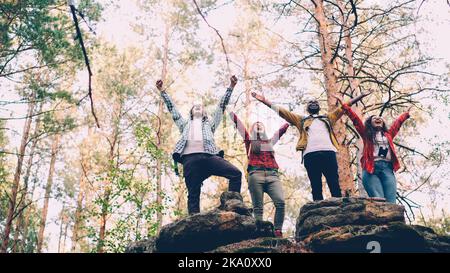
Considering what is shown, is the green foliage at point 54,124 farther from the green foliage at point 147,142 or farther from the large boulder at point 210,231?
the large boulder at point 210,231

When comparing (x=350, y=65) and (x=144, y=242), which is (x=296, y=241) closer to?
(x=144, y=242)

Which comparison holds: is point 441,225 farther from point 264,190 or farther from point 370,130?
point 264,190

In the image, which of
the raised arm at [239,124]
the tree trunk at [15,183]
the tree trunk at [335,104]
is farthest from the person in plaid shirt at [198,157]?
the tree trunk at [15,183]

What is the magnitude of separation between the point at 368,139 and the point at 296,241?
1.73 metres

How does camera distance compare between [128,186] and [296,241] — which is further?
[128,186]

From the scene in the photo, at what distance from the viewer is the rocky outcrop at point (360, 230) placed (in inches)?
175

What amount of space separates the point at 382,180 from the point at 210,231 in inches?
96.6

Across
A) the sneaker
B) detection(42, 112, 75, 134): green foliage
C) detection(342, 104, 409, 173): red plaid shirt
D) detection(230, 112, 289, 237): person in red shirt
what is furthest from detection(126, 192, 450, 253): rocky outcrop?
detection(42, 112, 75, 134): green foliage

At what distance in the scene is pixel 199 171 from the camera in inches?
201

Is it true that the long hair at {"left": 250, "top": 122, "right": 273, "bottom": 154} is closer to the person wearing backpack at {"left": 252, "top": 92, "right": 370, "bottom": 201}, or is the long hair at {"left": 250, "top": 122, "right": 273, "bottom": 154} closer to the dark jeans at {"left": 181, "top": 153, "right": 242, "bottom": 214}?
the person wearing backpack at {"left": 252, "top": 92, "right": 370, "bottom": 201}

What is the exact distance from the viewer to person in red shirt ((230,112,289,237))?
5449 mm

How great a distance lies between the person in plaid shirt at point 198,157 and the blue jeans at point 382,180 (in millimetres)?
1754

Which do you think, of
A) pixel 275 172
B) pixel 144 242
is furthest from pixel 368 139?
pixel 144 242
